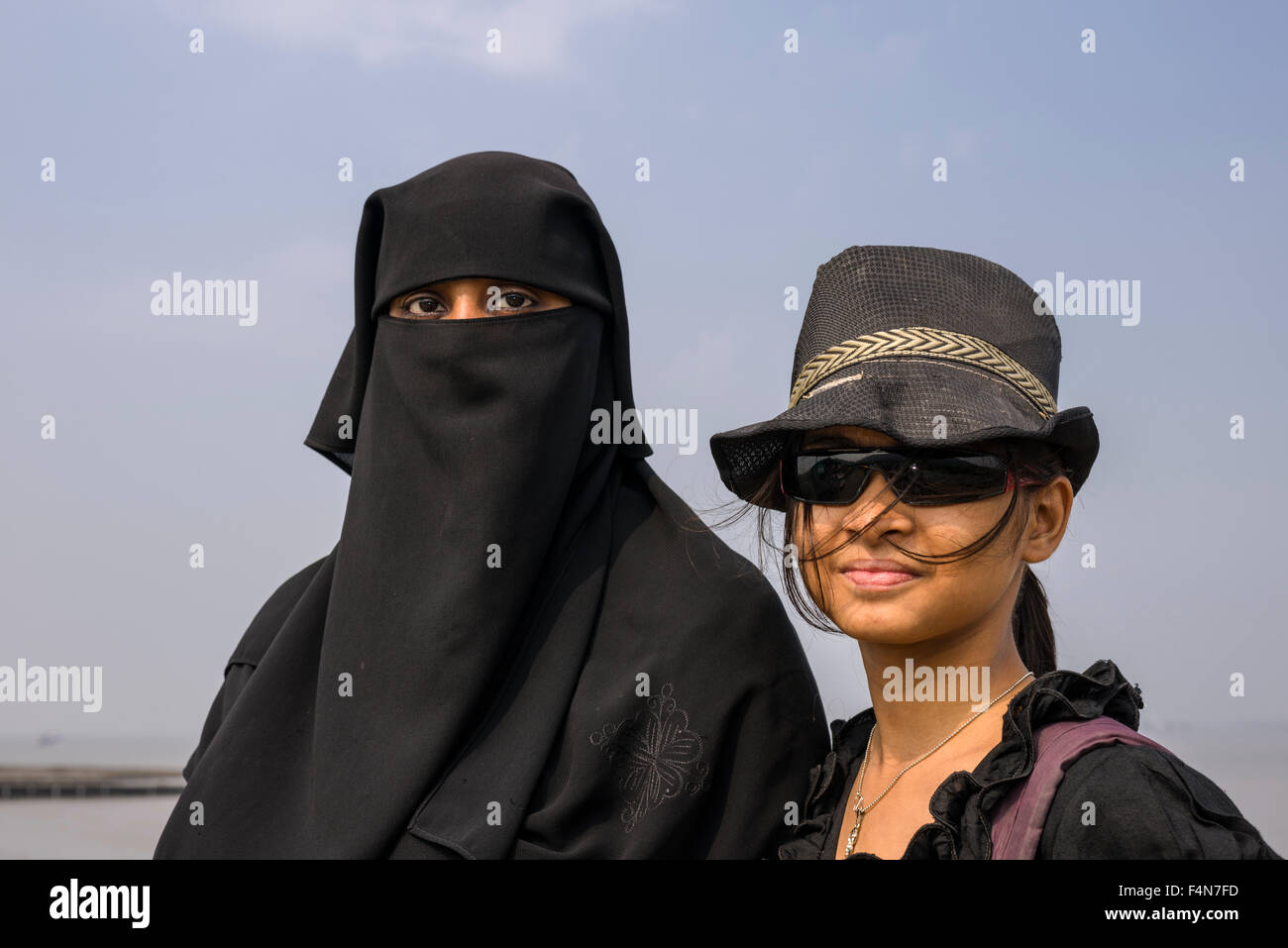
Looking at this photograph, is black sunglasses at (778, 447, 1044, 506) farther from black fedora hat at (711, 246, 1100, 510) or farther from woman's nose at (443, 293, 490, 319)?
woman's nose at (443, 293, 490, 319)

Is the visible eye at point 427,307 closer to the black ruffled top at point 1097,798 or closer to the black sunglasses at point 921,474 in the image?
the black sunglasses at point 921,474

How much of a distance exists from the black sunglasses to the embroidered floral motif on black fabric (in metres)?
0.81

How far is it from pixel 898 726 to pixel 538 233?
161 centimetres

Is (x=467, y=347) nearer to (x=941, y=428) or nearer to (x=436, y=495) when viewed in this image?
(x=436, y=495)

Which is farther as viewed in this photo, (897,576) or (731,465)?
(731,465)

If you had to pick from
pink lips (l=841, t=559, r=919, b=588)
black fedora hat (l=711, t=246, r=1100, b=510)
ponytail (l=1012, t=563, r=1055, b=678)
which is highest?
black fedora hat (l=711, t=246, r=1100, b=510)

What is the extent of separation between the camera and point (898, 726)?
8.70 ft

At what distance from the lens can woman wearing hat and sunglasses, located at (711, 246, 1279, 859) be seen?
2301mm

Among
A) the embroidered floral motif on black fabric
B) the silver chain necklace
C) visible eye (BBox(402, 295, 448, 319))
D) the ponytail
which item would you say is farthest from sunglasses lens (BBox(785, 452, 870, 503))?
visible eye (BBox(402, 295, 448, 319))

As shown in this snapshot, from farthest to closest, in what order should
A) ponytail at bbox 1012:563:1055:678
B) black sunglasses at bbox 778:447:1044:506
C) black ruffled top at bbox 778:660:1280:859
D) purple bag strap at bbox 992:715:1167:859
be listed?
ponytail at bbox 1012:563:1055:678 < black sunglasses at bbox 778:447:1044:506 < purple bag strap at bbox 992:715:1167:859 < black ruffled top at bbox 778:660:1280:859

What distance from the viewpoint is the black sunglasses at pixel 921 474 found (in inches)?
95.7

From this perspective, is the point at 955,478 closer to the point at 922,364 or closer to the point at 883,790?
the point at 922,364

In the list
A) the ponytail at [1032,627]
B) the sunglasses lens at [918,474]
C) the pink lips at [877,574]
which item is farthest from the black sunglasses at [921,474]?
the ponytail at [1032,627]

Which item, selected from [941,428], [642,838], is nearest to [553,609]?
[642,838]
